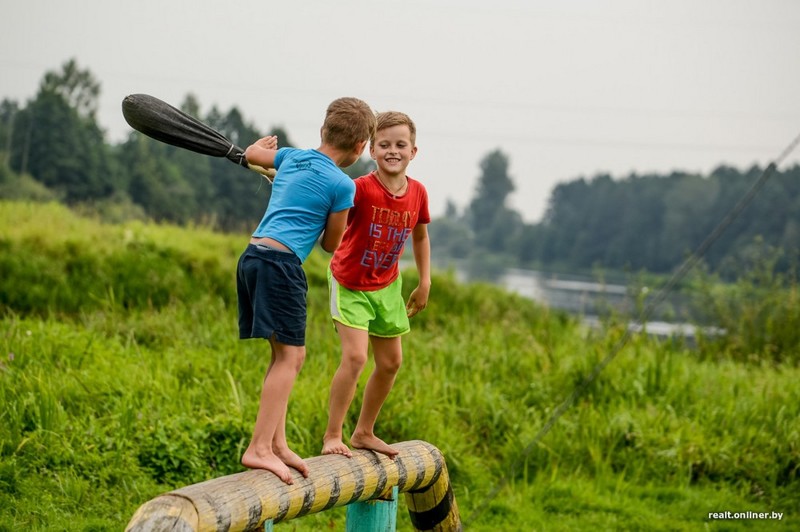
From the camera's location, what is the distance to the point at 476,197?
263ft

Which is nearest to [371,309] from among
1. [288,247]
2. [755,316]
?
[288,247]

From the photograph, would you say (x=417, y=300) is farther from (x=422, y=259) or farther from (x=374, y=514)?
(x=374, y=514)

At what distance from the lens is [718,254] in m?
43.8

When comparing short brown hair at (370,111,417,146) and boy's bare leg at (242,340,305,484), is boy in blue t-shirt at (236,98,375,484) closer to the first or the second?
boy's bare leg at (242,340,305,484)

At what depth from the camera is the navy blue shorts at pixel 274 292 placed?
3.49 m

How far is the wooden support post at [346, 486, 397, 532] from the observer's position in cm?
418

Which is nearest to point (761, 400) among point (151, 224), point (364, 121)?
point (364, 121)

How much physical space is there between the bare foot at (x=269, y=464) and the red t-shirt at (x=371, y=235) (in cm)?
84

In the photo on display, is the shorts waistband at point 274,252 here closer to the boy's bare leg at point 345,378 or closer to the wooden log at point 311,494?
the boy's bare leg at point 345,378

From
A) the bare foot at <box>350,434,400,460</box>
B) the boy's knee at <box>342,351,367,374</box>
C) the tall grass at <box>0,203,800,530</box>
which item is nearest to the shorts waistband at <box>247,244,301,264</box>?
the boy's knee at <box>342,351,367,374</box>

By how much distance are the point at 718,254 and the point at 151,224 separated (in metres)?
35.9

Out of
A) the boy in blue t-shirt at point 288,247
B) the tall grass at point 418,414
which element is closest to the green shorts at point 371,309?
the boy in blue t-shirt at point 288,247

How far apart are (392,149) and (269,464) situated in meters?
1.43

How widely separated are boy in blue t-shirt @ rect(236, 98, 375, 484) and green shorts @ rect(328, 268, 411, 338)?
281mm
